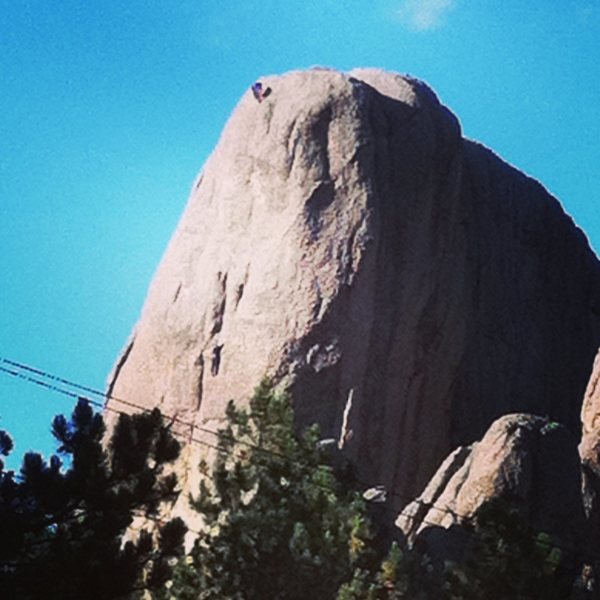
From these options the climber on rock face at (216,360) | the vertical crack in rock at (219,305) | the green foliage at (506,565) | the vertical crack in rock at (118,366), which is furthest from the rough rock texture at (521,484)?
the vertical crack in rock at (118,366)

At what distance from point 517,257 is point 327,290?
8233 mm

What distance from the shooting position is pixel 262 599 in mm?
19359

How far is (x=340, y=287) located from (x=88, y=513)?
11.2 metres

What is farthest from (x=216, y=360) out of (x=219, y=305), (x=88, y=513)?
(x=88, y=513)

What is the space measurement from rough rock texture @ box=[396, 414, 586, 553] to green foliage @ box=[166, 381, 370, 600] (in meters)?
2.44

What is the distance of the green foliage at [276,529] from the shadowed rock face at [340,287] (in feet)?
16.4

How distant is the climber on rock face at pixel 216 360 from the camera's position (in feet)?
89.0

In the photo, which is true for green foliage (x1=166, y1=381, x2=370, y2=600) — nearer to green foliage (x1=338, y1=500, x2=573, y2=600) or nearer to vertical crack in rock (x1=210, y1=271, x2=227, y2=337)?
green foliage (x1=338, y1=500, x2=573, y2=600)

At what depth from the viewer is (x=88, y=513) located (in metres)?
16.4

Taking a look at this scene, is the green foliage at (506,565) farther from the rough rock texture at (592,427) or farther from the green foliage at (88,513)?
the rough rock texture at (592,427)

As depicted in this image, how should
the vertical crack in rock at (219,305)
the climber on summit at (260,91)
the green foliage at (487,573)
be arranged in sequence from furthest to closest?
the climber on summit at (260,91), the vertical crack in rock at (219,305), the green foliage at (487,573)

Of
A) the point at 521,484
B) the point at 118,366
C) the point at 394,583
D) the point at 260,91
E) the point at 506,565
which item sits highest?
A: the point at 260,91

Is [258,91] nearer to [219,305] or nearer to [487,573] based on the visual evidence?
[219,305]

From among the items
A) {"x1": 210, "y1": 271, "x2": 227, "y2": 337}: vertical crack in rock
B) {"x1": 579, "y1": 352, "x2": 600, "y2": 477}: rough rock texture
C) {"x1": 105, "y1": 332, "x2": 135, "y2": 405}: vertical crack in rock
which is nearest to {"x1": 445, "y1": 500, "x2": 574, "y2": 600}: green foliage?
{"x1": 579, "y1": 352, "x2": 600, "y2": 477}: rough rock texture
